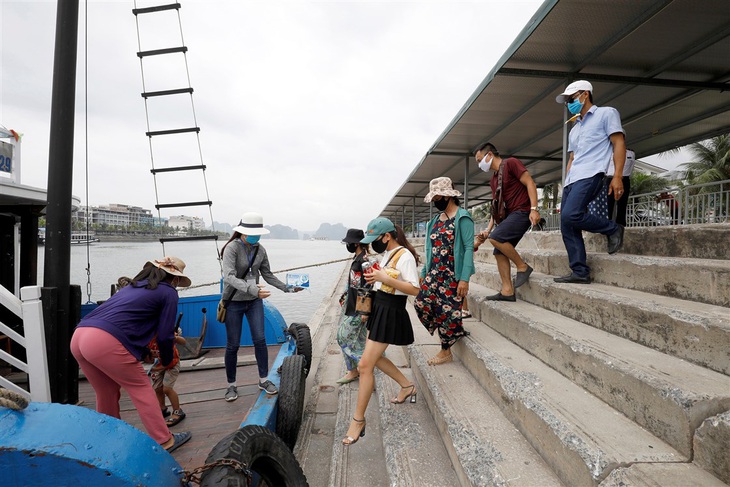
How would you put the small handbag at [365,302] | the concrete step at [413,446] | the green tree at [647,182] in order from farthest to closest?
the green tree at [647,182]
the small handbag at [365,302]
the concrete step at [413,446]

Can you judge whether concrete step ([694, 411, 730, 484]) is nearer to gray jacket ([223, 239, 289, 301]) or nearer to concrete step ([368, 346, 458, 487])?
concrete step ([368, 346, 458, 487])

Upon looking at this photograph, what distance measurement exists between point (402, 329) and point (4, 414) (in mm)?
2273

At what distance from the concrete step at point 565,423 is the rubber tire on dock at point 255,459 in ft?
4.86

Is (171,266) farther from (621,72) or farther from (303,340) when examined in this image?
(621,72)

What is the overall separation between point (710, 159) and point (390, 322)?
81.9ft

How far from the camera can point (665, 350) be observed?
2.15 metres

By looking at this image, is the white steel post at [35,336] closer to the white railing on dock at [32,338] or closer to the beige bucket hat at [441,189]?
the white railing on dock at [32,338]

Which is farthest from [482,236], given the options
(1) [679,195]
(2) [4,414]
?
(2) [4,414]

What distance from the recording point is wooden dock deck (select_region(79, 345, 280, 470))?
9.22ft

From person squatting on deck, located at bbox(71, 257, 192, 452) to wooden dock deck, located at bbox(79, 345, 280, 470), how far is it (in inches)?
7.4

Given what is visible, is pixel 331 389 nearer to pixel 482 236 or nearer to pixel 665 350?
pixel 482 236

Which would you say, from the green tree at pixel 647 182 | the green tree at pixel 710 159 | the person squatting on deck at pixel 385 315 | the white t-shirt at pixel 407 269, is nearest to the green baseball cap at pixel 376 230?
the person squatting on deck at pixel 385 315

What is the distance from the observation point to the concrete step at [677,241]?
2.79 m

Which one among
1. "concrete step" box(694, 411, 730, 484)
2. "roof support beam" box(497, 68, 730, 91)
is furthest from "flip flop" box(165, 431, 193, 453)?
"roof support beam" box(497, 68, 730, 91)
